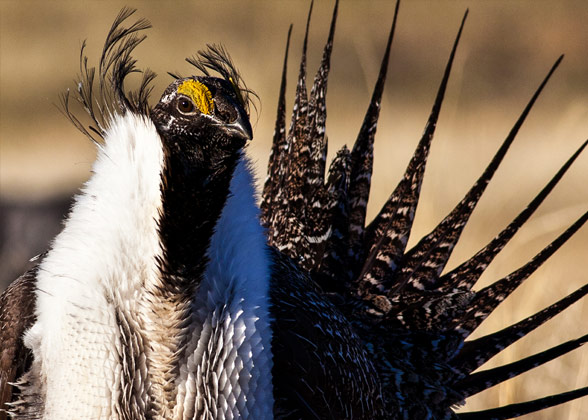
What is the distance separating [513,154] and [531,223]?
2.81m

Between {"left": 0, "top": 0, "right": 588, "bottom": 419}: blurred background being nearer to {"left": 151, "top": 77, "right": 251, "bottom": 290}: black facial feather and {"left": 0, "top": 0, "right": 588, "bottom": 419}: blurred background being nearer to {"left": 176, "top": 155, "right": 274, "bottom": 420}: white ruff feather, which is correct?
{"left": 176, "top": 155, "right": 274, "bottom": 420}: white ruff feather

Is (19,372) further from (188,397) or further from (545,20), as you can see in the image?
(545,20)

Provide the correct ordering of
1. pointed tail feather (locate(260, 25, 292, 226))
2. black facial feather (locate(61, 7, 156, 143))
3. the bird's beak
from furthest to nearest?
1. pointed tail feather (locate(260, 25, 292, 226))
2. black facial feather (locate(61, 7, 156, 143))
3. the bird's beak

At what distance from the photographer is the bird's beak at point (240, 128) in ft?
7.48

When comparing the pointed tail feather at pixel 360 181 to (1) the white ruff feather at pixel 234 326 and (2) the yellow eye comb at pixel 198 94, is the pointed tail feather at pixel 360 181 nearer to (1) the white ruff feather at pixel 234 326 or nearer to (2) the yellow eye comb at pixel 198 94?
(1) the white ruff feather at pixel 234 326

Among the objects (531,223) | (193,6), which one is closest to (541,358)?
(531,223)

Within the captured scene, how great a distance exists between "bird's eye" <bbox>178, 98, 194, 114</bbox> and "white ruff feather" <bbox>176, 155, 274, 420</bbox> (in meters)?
0.20

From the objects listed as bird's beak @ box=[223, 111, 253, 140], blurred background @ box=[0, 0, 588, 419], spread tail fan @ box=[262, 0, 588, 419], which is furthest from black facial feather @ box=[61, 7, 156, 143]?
blurred background @ box=[0, 0, 588, 419]

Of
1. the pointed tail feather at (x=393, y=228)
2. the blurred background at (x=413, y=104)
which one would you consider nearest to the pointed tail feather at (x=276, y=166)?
the pointed tail feather at (x=393, y=228)

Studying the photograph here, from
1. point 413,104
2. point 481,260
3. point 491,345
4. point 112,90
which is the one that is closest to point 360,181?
point 481,260

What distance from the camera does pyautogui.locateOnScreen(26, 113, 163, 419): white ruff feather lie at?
7.57 ft

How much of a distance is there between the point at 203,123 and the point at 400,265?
5.30 feet

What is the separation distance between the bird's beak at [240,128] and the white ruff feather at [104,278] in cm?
17

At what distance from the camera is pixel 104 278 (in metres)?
2.34
